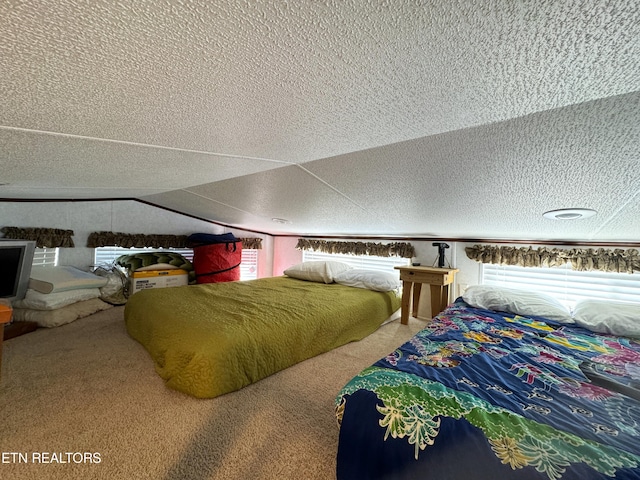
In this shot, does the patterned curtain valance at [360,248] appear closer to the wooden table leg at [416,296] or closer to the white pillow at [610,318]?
the wooden table leg at [416,296]

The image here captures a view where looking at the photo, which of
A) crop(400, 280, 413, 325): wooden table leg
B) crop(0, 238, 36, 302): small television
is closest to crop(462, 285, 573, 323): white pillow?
crop(400, 280, 413, 325): wooden table leg

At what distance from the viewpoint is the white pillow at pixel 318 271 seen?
3707mm

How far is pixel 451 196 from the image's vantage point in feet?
6.10

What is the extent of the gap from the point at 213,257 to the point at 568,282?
461cm

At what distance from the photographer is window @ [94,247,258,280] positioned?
→ 12.5ft

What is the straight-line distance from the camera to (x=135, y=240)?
3986mm

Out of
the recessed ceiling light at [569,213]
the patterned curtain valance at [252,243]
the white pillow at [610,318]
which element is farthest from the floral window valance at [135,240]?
the white pillow at [610,318]

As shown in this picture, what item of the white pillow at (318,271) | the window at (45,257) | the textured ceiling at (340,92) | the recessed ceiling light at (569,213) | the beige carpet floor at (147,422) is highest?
the textured ceiling at (340,92)

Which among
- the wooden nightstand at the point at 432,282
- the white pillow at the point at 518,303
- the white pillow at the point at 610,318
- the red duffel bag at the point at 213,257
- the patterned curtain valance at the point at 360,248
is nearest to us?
the white pillow at the point at 610,318

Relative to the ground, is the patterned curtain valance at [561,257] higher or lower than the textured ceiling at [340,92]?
lower

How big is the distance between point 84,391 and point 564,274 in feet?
14.3

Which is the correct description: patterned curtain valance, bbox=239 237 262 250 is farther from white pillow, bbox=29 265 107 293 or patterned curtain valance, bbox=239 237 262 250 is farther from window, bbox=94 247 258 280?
white pillow, bbox=29 265 107 293

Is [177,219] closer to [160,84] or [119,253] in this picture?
[119,253]

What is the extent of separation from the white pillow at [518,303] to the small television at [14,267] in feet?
14.7
